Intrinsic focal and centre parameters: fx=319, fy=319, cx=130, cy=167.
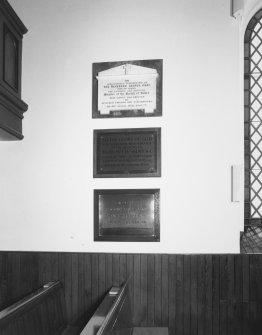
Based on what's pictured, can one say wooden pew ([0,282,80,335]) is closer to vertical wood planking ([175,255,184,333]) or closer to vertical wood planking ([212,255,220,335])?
vertical wood planking ([175,255,184,333])

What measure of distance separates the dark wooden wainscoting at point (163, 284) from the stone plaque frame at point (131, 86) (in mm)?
1438

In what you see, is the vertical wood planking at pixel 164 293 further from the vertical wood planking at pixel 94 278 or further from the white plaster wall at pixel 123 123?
the vertical wood planking at pixel 94 278

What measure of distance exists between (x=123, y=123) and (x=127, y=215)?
3.08 ft

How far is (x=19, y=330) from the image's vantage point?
2062 mm

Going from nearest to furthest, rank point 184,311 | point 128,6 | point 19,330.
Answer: point 19,330 → point 184,311 → point 128,6

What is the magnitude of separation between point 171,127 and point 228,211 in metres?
1.00

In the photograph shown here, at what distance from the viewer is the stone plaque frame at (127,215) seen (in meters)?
3.18

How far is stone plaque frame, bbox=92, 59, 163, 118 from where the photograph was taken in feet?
10.6

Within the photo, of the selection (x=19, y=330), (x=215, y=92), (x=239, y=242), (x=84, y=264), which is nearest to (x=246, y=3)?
(x=215, y=92)

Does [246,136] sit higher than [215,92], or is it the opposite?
[215,92]

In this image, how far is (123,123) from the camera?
10.7ft

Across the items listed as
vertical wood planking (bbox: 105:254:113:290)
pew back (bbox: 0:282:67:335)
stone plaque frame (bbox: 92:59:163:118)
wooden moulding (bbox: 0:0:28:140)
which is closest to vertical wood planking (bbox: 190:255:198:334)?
vertical wood planking (bbox: 105:254:113:290)

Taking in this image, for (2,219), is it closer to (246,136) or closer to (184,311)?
(184,311)

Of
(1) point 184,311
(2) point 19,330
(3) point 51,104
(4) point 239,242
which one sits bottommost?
(1) point 184,311
